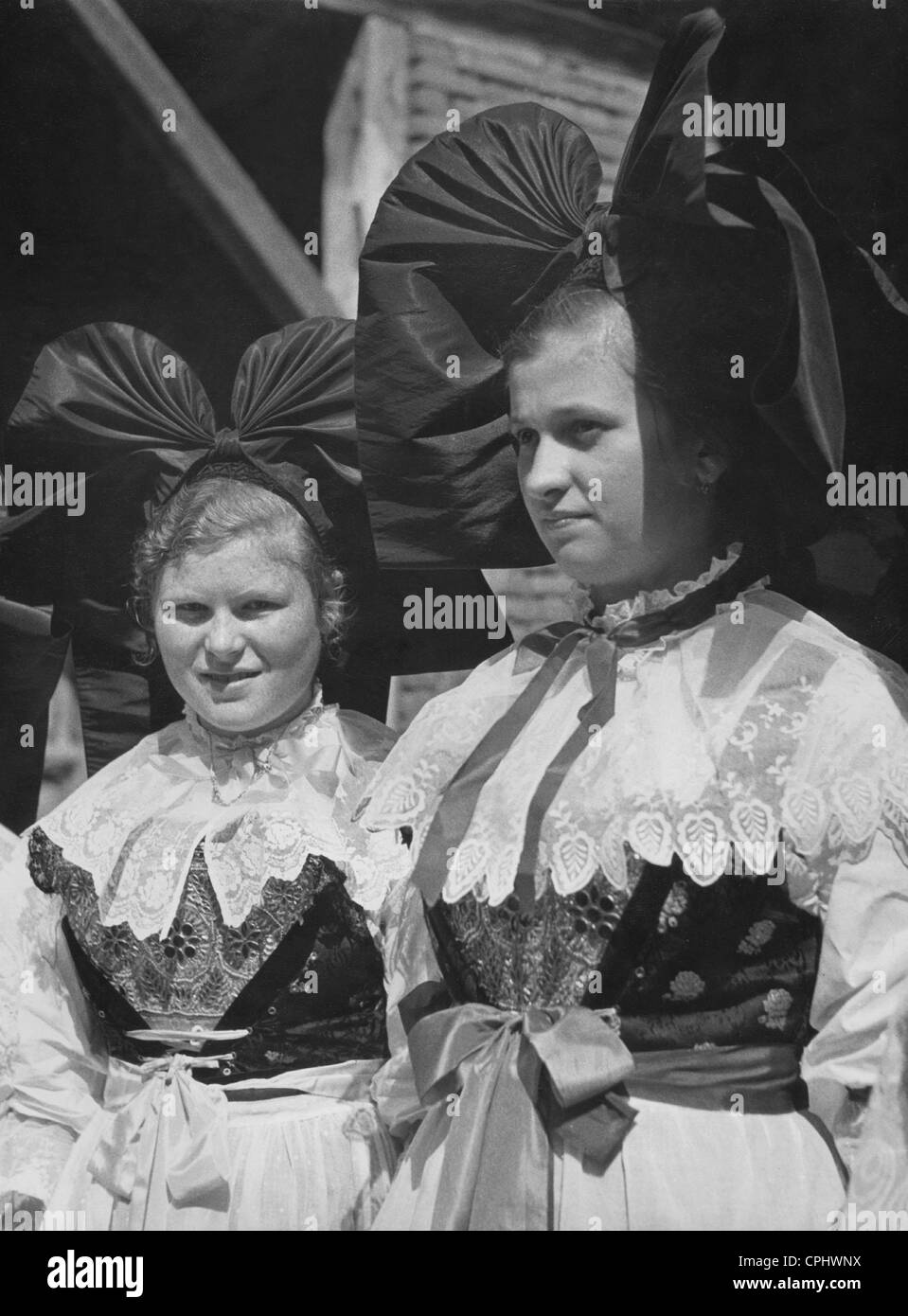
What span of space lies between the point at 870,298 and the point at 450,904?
3.93ft

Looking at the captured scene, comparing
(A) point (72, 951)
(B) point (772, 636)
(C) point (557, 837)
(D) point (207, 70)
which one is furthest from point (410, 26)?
(A) point (72, 951)

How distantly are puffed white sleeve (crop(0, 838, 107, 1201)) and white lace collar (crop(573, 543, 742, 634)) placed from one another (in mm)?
1041

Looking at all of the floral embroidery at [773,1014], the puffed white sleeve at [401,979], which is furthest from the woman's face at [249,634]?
the floral embroidery at [773,1014]

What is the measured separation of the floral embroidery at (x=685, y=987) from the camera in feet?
8.96

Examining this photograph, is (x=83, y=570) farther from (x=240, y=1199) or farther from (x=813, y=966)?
(x=813, y=966)

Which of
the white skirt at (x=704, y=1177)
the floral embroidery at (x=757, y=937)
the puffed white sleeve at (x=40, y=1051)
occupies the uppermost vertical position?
the floral embroidery at (x=757, y=937)

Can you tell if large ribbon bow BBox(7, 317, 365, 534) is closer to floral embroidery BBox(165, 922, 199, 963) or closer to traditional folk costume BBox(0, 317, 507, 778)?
traditional folk costume BBox(0, 317, 507, 778)

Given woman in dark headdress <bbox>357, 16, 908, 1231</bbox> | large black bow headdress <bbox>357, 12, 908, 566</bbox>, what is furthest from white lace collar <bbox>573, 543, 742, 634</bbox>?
large black bow headdress <bbox>357, 12, 908, 566</bbox>

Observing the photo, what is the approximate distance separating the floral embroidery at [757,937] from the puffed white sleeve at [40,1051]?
1.08 metres

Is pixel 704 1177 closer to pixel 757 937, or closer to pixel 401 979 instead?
pixel 757 937

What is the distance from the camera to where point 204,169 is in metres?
3.19

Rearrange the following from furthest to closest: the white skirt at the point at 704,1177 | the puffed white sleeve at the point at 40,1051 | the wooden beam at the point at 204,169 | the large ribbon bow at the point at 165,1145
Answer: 1. the wooden beam at the point at 204,169
2. the puffed white sleeve at the point at 40,1051
3. the large ribbon bow at the point at 165,1145
4. the white skirt at the point at 704,1177

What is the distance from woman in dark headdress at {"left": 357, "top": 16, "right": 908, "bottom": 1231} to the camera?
8.98 ft

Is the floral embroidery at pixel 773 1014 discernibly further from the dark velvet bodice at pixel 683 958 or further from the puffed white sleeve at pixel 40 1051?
the puffed white sleeve at pixel 40 1051
